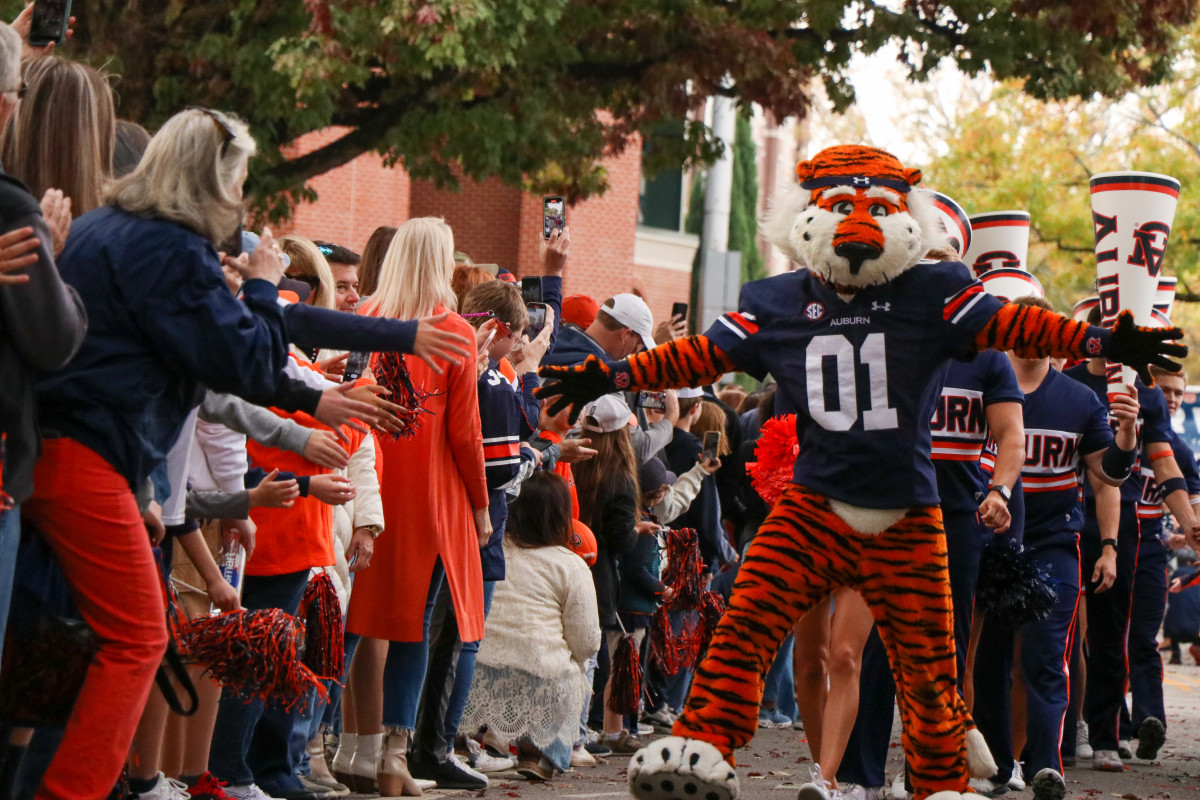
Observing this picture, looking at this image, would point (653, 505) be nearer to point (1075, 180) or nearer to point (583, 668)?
point (583, 668)

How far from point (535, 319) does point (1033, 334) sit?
2707 millimetres

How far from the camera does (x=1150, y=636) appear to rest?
29.8ft

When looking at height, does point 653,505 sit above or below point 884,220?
below

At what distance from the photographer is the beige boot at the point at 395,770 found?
20.5ft

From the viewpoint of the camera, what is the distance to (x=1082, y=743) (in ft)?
29.2

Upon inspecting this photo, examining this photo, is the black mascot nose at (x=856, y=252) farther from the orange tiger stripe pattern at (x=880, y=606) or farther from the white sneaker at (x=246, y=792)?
the white sneaker at (x=246, y=792)

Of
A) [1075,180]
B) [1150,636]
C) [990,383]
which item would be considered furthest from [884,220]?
[1075,180]

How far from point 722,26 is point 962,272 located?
321 inches

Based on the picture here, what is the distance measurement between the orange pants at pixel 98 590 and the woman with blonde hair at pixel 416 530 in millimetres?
2371

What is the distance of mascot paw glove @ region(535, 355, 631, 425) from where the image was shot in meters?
5.49

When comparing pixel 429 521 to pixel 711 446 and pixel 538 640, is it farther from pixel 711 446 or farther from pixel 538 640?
pixel 711 446

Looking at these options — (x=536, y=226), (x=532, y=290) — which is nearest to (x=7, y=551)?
(x=532, y=290)

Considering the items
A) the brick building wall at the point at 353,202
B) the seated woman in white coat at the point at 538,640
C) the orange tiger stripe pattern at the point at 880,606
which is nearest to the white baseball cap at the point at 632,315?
the seated woman in white coat at the point at 538,640

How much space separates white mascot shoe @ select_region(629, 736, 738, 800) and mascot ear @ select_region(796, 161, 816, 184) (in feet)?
6.57
